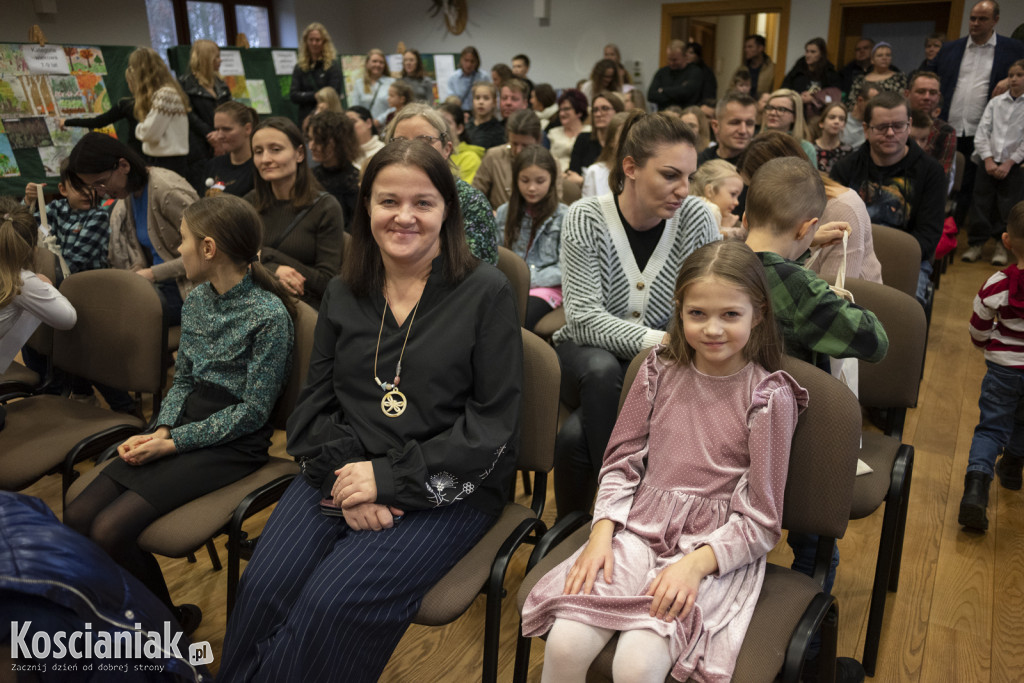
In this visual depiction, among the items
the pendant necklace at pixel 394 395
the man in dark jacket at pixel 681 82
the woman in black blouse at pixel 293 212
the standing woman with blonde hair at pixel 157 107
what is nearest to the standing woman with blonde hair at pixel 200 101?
the standing woman with blonde hair at pixel 157 107

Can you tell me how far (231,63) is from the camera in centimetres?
830

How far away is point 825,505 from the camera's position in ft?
4.73

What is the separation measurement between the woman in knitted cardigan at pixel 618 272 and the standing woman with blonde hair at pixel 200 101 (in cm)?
420

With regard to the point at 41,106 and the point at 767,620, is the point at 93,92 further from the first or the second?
the point at 767,620

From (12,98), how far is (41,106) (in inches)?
8.9

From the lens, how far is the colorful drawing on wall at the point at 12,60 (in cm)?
595

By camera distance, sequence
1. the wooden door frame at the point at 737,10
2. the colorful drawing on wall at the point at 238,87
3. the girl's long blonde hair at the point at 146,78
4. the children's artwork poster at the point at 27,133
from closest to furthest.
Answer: the girl's long blonde hair at the point at 146,78, the children's artwork poster at the point at 27,133, the colorful drawing on wall at the point at 238,87, the wooden door frame at the point at 737,10

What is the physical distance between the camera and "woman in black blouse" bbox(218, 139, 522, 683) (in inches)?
56.1

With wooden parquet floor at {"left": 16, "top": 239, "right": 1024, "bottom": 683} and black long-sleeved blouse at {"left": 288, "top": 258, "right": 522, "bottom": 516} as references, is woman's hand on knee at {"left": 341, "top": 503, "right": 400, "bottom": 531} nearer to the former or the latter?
black long-sleeved blouse at {"left": 288, "top": 258, "right": 522, "bottom": 516}

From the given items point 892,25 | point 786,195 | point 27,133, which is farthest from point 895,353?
point 892,25

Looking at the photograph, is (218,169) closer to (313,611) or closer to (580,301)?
(580,301)

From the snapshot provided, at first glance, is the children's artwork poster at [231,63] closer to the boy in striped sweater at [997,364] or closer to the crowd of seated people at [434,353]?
Result: the crowd of seated people at [434,353]

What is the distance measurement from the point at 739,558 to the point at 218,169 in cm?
354

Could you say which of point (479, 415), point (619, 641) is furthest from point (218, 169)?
point (619, 641)
